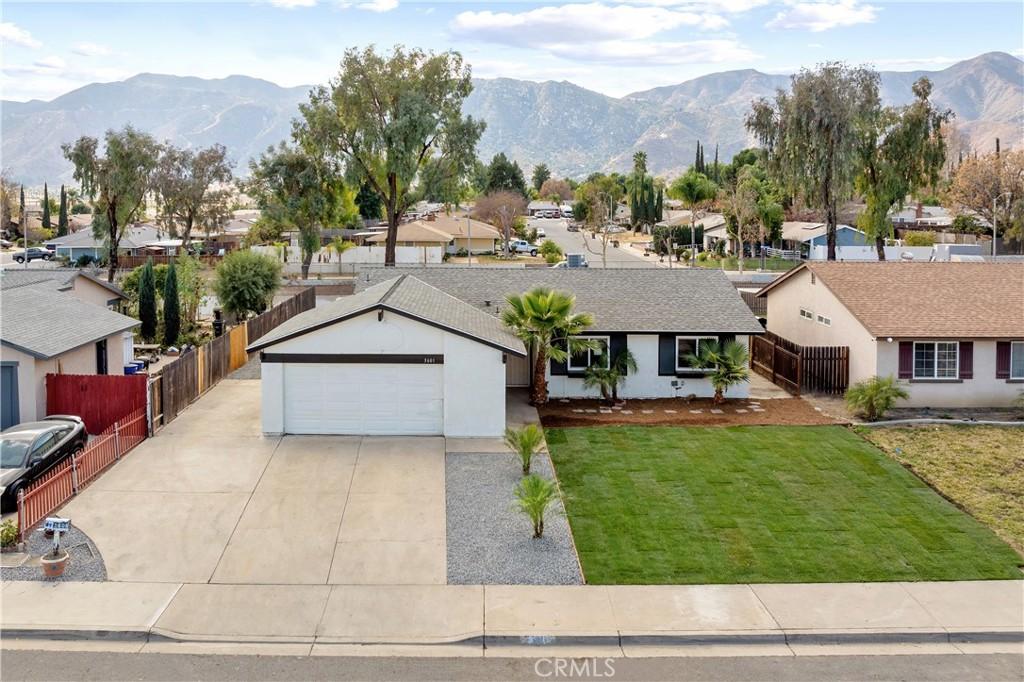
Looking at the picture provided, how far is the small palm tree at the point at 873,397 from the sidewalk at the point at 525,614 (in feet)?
34.8

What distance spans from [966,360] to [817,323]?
5.27 metres

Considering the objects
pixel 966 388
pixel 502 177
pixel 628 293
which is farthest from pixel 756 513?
pixel 502 177

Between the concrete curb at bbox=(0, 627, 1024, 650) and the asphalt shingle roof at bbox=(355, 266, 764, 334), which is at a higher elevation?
the asphalt shingle roof at bbox=(355, 266, 764, 334)

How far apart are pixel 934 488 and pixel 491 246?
72.4 m

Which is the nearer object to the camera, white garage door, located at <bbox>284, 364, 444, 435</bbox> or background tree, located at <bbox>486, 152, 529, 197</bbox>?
white garage door, located at <bbox>284, 364, 444, 435</bbox>

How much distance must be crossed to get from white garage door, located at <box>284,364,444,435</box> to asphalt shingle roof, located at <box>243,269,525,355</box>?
1105mm

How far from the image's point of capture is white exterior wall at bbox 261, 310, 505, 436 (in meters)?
23.8

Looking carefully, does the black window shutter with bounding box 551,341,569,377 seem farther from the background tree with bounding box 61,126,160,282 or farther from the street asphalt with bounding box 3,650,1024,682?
the background tree with bounding box 61,126,160,282

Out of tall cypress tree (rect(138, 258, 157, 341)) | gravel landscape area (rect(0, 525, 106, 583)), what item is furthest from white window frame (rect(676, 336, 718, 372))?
tall cypress tree (rect(138, 258, 157, 341))

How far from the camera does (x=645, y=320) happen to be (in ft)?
95.5

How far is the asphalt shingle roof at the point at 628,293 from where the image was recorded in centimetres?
2897

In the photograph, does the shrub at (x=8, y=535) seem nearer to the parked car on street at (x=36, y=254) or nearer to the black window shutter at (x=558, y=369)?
the black window shutter at (x=558, y=369)

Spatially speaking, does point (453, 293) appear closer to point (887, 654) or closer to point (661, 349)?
point (661, 349)

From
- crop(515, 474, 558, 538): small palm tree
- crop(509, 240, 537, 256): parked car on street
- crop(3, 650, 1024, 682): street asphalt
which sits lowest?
crop(3, 650, 1024, 682): street asphalt
